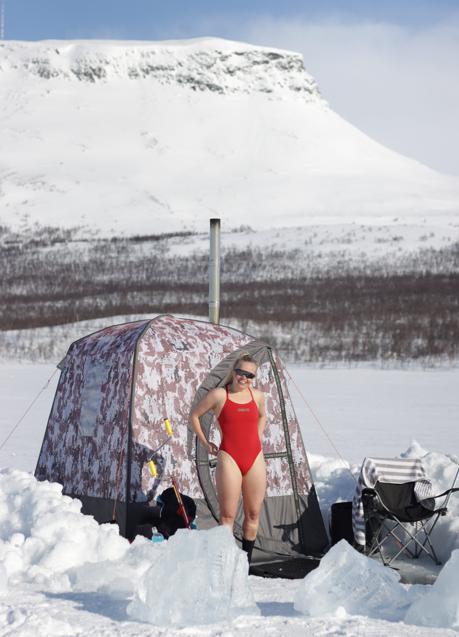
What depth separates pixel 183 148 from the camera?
8475 centimetres

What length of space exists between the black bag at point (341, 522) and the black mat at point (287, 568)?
0.29m

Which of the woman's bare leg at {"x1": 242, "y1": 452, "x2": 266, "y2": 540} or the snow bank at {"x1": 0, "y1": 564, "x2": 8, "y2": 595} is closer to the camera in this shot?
the snow bank at {"x1": 0, "y1": 564, "x2": 8, "y2": 595}

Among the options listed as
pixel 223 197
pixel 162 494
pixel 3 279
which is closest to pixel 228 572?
pixel 162 494

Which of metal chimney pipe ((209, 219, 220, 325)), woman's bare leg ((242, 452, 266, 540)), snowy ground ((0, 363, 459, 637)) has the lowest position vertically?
snowy ground ((0, 363, 459, 637))

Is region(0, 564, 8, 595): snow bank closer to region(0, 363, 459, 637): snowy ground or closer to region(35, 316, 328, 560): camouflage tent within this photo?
region(0, 363, 459, 637): snowy ground

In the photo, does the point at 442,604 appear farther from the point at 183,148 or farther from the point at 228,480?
the point at 183,148

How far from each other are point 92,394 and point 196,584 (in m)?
2.47

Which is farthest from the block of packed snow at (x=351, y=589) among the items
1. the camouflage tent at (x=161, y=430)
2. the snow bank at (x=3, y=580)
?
the camouflage tent at (x=161, y=430)

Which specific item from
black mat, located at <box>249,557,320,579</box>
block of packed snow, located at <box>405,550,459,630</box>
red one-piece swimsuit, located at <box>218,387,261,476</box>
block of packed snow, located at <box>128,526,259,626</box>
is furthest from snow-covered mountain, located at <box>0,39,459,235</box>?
block of packed snow, located at <box>128,526,259,626</box>

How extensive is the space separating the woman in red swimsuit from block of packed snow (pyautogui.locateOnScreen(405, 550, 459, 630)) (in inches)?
49.5

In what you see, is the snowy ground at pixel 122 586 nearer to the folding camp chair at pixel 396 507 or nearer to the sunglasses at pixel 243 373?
the folding camp chair at pixel 396 507

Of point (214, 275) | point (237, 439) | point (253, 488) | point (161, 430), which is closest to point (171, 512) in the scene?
point (161, 430)

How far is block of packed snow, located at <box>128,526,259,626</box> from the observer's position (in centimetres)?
420

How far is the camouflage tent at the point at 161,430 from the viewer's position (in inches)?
239
